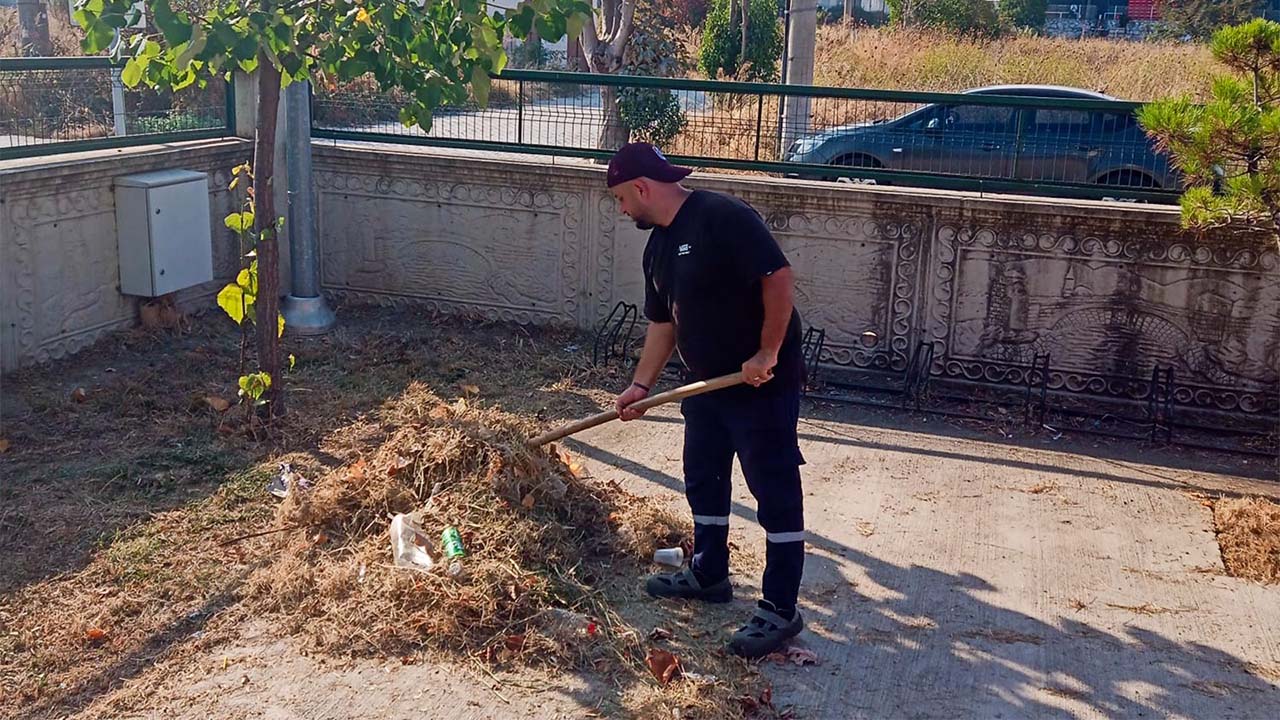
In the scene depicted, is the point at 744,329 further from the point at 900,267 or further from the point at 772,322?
the point at 900,267

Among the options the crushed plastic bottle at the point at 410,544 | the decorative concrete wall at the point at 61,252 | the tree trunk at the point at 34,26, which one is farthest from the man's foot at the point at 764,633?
the tree trunk at the point at 34,26

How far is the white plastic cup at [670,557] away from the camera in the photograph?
499cm

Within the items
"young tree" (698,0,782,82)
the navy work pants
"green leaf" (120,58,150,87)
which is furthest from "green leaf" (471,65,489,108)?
"young tree" (698,0,782,82)

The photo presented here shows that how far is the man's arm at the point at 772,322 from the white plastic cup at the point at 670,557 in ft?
3.78

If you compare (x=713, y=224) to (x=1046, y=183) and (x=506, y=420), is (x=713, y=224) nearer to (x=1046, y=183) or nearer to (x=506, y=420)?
(x=506, y=420)

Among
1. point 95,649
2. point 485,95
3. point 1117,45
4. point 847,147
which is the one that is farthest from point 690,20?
point 95,649

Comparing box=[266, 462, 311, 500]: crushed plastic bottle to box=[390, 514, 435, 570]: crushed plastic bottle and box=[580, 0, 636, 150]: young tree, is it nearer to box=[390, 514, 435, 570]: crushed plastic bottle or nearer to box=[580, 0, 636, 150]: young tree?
box=[390, 514, 435, 570]: crushed plastic bottle

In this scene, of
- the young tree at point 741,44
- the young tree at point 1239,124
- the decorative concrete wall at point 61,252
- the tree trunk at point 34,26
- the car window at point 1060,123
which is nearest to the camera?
the young tree at point 1239,124

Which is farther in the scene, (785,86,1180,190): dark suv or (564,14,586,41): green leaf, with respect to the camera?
(785,86,1180,190): dark suv

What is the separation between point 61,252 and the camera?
23.9 feet

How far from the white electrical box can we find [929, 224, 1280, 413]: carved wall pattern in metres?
4.91

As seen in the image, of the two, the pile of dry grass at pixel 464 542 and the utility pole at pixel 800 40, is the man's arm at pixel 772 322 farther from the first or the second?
the utility pole at pixel 800 40

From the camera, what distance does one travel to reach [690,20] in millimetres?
33906

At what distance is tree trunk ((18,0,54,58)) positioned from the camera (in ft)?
70.5
